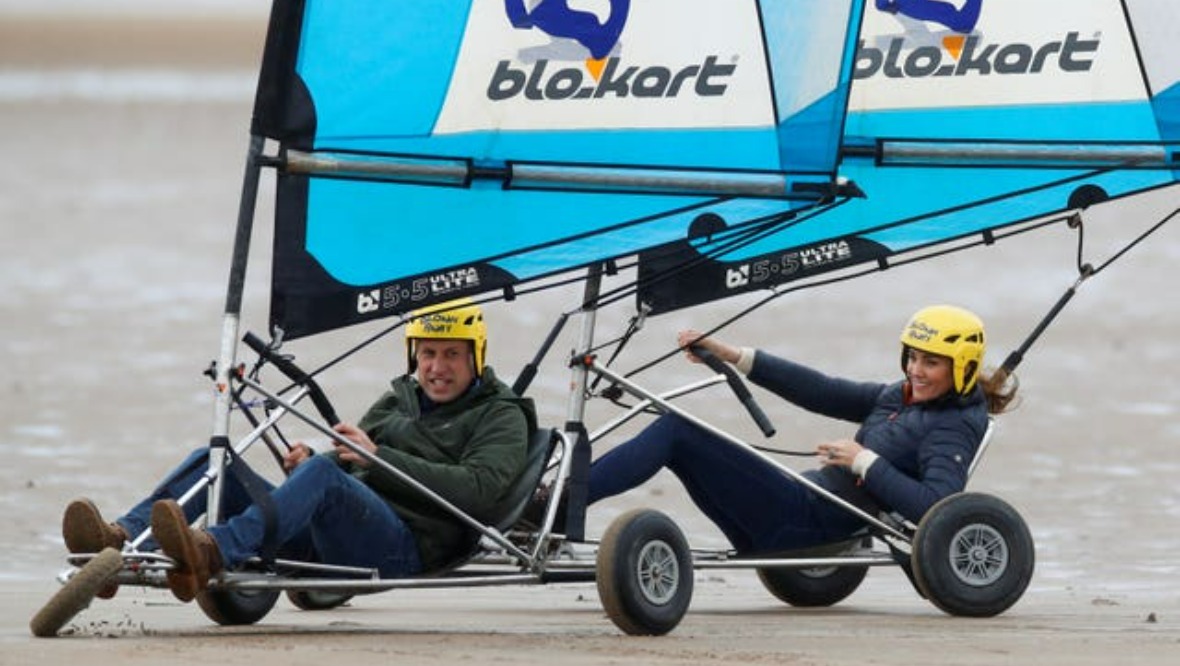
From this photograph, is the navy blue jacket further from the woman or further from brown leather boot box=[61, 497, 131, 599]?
brown leather boot box=[61, 497, 131, 599]

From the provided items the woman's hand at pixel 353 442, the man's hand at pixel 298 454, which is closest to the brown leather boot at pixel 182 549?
the woman's hand at pixel 353 442

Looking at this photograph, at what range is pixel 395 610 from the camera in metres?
11.5

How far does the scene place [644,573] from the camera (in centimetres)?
1014

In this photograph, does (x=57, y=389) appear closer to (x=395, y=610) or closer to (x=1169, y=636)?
(x=395, y=610)

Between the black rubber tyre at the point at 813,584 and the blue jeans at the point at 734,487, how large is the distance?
462mm

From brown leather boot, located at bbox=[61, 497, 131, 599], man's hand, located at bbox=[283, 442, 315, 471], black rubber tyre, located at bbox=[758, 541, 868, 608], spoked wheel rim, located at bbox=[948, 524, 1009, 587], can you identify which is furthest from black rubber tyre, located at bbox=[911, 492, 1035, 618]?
brown leather boot, located at bbox=[61, 497, 131, 599]

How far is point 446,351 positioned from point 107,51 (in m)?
41.4

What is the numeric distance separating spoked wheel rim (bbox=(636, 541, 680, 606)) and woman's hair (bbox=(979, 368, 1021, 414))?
6.45 ft

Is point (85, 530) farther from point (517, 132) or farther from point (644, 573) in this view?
point (517, 132)

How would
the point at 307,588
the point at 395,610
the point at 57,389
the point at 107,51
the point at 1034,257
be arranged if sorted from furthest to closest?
the point at 107,51, the point at 1034,257, the point at 57,389, the point at 395,610, the point at 307,588

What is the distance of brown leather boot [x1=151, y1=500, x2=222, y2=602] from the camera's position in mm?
9406

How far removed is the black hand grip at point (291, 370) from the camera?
10062 millimetres

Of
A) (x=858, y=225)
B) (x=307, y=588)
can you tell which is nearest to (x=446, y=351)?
(x=307, y=588)

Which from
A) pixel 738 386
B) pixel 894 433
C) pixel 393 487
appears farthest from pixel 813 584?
pixel 393 487
